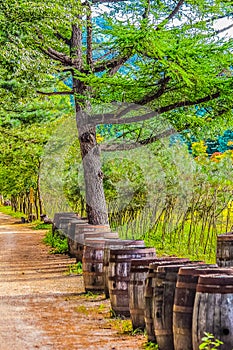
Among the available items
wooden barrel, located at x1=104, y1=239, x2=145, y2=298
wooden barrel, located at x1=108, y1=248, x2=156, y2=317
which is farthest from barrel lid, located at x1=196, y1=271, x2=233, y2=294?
wooden barrel, located at x1=104, y1=239, x2=145, y2=298

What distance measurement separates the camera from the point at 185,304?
6.01m

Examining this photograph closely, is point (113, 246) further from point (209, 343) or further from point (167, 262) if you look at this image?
point (209, 343)

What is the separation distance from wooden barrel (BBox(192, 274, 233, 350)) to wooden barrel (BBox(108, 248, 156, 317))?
9.86 ft

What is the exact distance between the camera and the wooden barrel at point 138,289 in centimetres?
759

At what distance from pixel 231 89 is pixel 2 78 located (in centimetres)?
558

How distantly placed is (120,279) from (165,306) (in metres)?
2.33

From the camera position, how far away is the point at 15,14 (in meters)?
12.8

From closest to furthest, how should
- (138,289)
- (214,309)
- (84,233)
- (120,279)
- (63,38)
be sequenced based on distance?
1. (214,309)
2. (138,289)
3. (120,279)
4. (84,233)
5. (63,38)

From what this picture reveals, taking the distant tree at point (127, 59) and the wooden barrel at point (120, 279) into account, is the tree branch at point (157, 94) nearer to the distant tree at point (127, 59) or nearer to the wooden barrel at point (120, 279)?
the distant tree at point (127, 59)

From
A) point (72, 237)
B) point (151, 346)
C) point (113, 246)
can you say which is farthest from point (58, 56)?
point (151, 346)

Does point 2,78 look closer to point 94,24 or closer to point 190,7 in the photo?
point 94,24

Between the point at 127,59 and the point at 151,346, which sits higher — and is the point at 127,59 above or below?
above

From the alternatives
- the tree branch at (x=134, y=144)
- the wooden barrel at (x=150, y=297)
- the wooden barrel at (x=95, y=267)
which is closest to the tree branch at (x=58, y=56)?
the tree branch at (x=134, y=144)

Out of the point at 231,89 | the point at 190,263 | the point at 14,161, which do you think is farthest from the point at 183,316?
the point at 14,161
